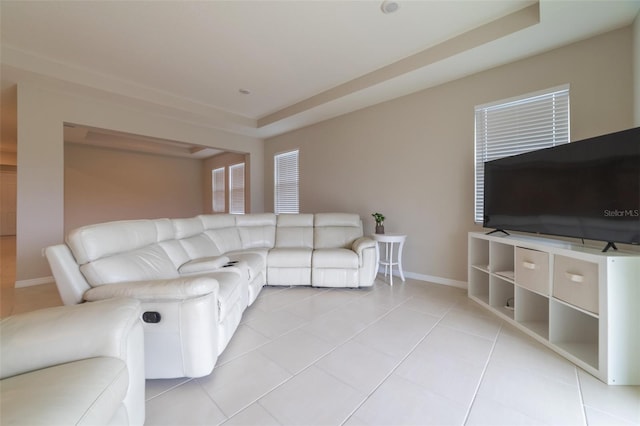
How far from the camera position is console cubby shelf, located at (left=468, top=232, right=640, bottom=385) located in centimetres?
153

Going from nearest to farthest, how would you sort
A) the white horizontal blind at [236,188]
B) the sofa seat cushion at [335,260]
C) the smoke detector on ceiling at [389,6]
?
the smoke detector on ceiling at [389,6], the sofa seat cushion at [335,260], the white horizontal blind at [236,188]

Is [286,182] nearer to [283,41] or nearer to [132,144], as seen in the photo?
[283,41]

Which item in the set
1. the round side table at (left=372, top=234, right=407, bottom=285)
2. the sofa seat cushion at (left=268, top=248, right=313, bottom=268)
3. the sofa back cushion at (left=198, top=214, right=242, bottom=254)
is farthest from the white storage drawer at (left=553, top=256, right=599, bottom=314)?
the sofa back cushion at (left=198, top=214, right=242, bottom=254)

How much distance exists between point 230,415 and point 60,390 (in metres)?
0.81

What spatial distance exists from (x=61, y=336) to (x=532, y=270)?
119 inches

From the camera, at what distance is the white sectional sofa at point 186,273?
1.51 meters

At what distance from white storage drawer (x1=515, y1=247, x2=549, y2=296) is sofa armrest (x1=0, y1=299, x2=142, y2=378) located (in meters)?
2.78

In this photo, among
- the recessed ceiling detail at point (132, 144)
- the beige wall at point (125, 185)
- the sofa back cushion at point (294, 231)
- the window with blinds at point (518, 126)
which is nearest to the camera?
the window with blinds at point (518, 126)

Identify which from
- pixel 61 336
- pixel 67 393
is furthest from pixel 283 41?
pixel 67 393

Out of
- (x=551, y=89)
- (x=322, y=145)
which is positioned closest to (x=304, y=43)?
(x=322, y=145)

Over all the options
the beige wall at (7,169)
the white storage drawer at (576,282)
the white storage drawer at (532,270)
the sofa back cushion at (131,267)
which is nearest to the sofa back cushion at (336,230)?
the white storage drawer at (532,270)

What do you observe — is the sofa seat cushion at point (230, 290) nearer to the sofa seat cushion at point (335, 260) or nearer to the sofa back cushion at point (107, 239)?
the sofa back cushion at point (107, 239)

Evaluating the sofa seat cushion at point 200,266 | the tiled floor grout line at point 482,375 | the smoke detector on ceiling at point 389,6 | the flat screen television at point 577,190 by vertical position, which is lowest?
the tiled floor grout line at point 482,375

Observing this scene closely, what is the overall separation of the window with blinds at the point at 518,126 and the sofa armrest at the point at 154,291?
10.6ft
